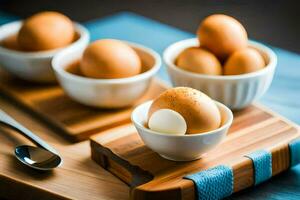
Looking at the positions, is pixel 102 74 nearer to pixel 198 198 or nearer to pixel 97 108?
pixel 97 108

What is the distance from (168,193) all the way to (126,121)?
0.21m

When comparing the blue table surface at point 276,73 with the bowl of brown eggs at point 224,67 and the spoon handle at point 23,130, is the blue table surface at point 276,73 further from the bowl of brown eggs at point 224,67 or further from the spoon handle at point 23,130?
the spoon handle at point 23,130

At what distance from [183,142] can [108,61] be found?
0.20 meters

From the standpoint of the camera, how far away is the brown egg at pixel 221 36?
917 mm

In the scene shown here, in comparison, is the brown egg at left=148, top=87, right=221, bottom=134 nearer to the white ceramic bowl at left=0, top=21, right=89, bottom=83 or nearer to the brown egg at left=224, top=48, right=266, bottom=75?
the brown egg at left=224, top=48, right=266, bottom=75

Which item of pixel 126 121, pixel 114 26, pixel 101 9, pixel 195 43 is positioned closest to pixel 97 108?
pixel 126 121

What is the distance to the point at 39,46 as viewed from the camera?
40.2 inches

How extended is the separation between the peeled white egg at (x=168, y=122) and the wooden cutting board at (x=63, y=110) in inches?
6.1

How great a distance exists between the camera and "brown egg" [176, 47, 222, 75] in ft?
2.99

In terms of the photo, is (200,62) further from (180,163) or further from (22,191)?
(22,191)

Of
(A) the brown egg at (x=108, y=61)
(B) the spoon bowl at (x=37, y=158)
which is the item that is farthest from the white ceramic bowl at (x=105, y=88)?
(B) the spoon bowl at (x=37, y=158)

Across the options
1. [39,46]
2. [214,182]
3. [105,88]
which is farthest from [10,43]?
[214,182]

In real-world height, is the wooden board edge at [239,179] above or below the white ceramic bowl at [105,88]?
below

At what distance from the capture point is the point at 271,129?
2.87ft
